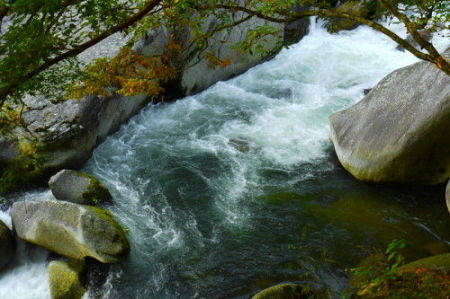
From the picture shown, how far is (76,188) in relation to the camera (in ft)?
23.1

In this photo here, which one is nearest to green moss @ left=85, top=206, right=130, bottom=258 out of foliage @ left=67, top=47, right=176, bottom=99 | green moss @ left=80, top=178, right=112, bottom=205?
green moss @ left=80, top=178, right=112, bottom=205

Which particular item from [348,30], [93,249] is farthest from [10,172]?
[348,30]

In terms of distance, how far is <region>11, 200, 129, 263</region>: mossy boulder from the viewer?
586 cm

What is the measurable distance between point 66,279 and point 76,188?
5.89 feet

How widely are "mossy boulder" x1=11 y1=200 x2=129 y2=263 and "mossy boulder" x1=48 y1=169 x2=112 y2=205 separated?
0.65 meters

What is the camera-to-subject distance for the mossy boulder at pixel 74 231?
19.2ft

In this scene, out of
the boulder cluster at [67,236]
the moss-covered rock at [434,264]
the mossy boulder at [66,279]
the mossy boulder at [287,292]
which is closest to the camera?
the moss-covered rock at [434,264]

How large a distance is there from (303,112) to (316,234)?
4.43m

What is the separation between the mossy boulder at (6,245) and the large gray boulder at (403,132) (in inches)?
230

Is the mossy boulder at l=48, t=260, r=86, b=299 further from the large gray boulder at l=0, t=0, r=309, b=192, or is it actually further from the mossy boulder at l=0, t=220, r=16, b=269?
the large gray boulder at l=0, t=0, r=309, b=192

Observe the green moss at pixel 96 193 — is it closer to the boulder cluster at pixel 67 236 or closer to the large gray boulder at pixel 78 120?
the boulder cluster at pixel 67 236

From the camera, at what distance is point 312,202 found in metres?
7.19

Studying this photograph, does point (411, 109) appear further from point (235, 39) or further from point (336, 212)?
point (235, 39)

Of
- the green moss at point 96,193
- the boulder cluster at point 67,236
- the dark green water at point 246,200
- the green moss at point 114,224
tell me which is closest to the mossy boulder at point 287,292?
the dark green water at point 246,200
